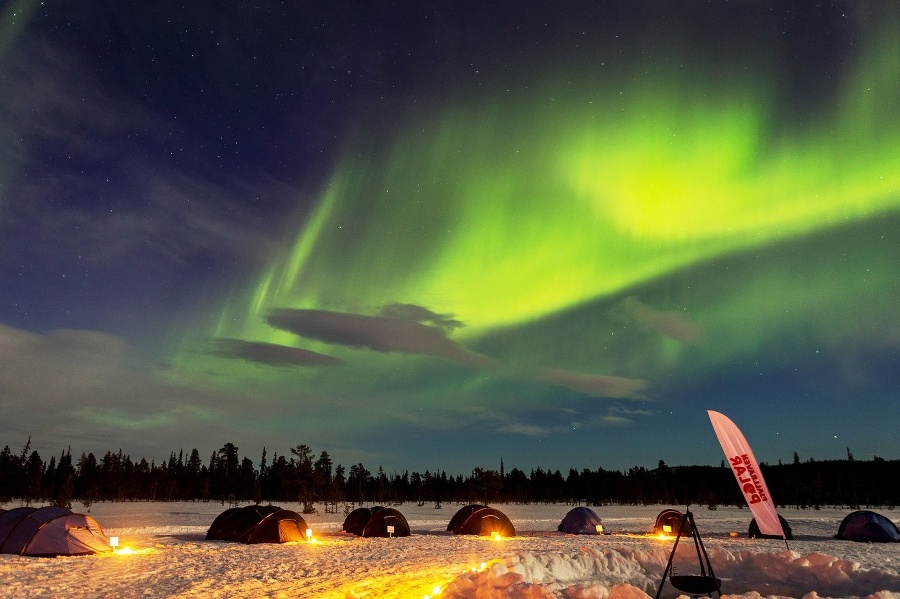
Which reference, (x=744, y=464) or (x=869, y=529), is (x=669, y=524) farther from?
(x=744, y=464)

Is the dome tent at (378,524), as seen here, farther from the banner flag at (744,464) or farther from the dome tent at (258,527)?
the banner flag at (744,464)

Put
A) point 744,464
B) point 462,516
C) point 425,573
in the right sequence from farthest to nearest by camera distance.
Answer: point 462,516, point 425,573, point 744,464

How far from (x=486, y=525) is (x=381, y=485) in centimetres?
11131

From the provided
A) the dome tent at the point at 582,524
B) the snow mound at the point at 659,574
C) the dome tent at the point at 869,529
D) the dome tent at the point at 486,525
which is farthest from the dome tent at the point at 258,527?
the dome tent at the point at 869,529

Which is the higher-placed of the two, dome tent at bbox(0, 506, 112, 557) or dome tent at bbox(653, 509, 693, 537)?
dome tent at bbox(0, 506, 112, 557)

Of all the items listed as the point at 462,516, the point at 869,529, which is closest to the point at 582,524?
the point at 462,516

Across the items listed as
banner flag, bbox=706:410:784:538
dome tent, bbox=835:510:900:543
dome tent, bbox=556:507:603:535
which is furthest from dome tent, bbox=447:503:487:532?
banner flag, bbox=706:410:784:538

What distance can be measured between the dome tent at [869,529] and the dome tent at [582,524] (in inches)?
499

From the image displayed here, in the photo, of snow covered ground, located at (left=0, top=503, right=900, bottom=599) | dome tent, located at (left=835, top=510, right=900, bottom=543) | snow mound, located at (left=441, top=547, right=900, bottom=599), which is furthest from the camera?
dome tent, located at (left=835, top=510, right=900, bottom=543)

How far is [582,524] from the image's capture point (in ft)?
112

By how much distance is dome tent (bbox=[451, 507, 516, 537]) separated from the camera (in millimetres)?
31734

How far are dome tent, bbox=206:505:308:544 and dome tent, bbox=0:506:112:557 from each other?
6416 mm

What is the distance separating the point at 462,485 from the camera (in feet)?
515

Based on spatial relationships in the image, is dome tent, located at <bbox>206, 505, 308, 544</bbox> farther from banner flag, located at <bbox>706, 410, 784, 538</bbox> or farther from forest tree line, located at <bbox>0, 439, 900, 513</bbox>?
forest tree line, located at <bbox>0, 439, 900, 513</bbox>
